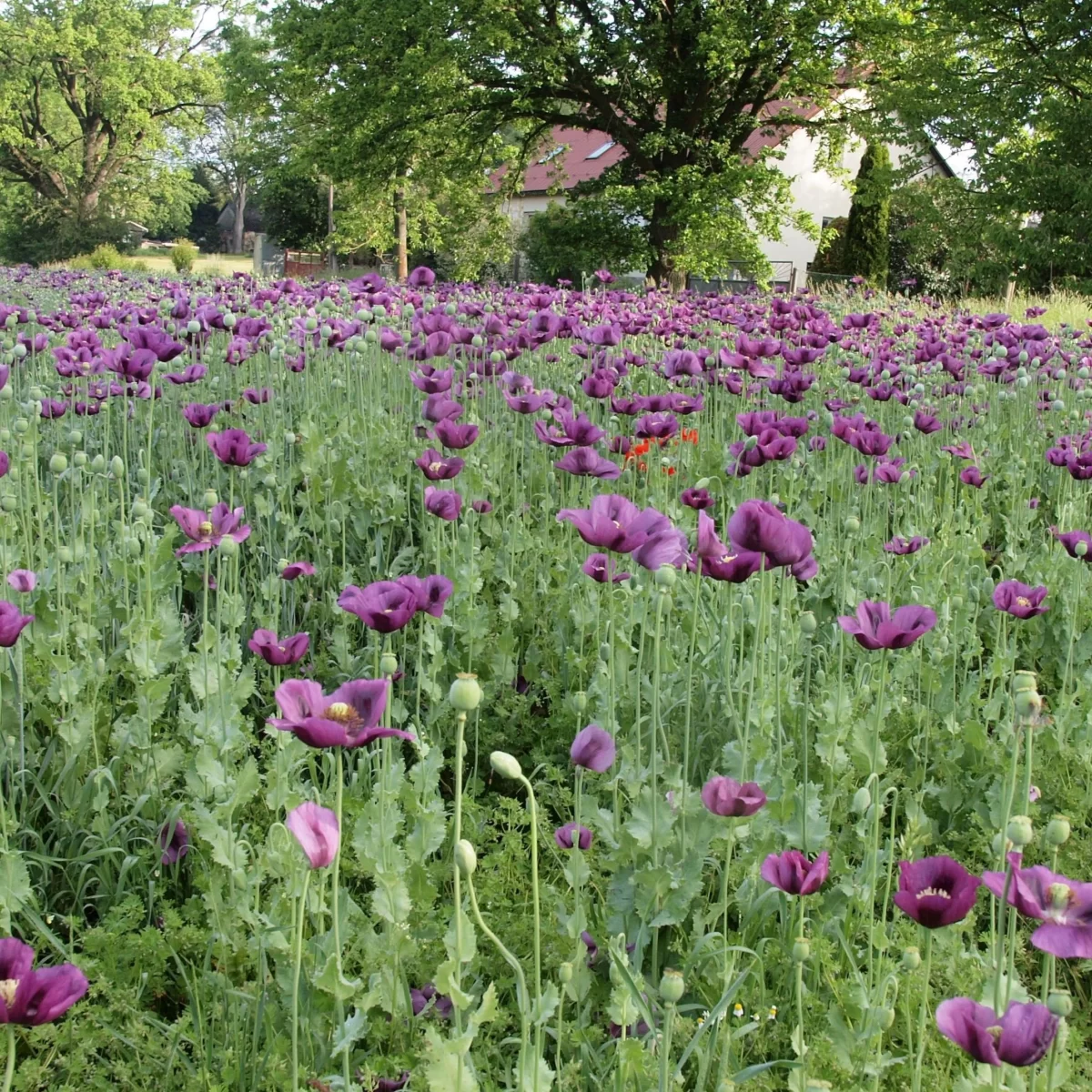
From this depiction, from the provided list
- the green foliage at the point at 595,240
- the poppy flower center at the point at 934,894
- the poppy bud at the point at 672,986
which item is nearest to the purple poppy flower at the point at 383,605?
the poppy bud at the point at 672,986

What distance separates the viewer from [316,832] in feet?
3.74

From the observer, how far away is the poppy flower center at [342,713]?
1.29m

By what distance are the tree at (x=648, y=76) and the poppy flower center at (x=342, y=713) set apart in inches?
720

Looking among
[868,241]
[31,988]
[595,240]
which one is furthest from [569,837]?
[868,241]

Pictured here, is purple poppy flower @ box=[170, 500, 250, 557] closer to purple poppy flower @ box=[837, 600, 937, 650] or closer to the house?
purple poppy flower @ box=[837, 600, 937, 650]

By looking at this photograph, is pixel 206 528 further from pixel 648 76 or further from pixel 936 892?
pixel 648 76

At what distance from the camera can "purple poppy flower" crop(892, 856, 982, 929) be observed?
115cm

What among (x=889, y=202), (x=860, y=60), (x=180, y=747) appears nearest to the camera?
(x=180, y=747)

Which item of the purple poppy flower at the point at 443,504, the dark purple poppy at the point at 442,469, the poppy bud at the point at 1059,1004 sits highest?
the dark purple poppy at the point at 442,469

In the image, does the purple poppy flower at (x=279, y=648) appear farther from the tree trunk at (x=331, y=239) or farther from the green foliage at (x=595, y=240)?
the tree trunk at (x=331, y=239)

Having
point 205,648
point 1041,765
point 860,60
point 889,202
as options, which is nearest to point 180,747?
point 205,648

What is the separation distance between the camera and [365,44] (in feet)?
62.8

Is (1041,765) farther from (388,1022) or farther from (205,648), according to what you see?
(205,648)

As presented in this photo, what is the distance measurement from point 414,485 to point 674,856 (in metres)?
2.48
